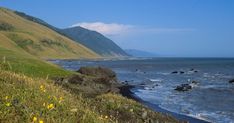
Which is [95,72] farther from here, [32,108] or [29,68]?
[32,108]

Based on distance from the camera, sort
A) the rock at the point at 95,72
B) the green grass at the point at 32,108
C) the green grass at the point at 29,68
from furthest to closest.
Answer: the rock at the point at 95,72 → the green grass at the point at 29,68 → the green grass at the point at 32,108

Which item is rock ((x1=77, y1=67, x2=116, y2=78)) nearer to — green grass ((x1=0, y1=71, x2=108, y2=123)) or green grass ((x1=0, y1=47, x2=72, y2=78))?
green grass ((x1=0, y1=47, x2=72, y2=78))

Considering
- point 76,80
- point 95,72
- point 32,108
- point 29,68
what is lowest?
point 95,72

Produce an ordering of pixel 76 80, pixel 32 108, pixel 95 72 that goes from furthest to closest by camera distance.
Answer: pixel 95 72 → pixel 76 80 → pixel 32 108

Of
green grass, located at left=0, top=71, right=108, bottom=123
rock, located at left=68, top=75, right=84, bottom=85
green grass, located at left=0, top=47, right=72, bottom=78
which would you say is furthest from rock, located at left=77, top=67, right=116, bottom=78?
green grass, located at left=0, top=71, right=108, bottom=123

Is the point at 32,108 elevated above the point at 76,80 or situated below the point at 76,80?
above

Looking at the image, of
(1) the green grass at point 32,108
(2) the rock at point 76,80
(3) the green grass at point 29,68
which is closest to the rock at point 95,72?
(3) the green grass at point 29,68

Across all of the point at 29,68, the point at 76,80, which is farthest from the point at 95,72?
the point at 76,80

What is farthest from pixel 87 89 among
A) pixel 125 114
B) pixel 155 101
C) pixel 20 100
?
pixel 20 100

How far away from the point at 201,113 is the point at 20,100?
28689 mm

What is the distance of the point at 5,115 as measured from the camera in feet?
26.0

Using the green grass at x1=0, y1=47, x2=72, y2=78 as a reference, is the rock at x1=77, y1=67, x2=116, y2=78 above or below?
below

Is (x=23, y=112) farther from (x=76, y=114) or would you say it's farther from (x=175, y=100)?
(x=175, y=100)

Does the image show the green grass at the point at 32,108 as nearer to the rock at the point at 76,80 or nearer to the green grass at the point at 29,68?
the green grass at the point at 29,68
